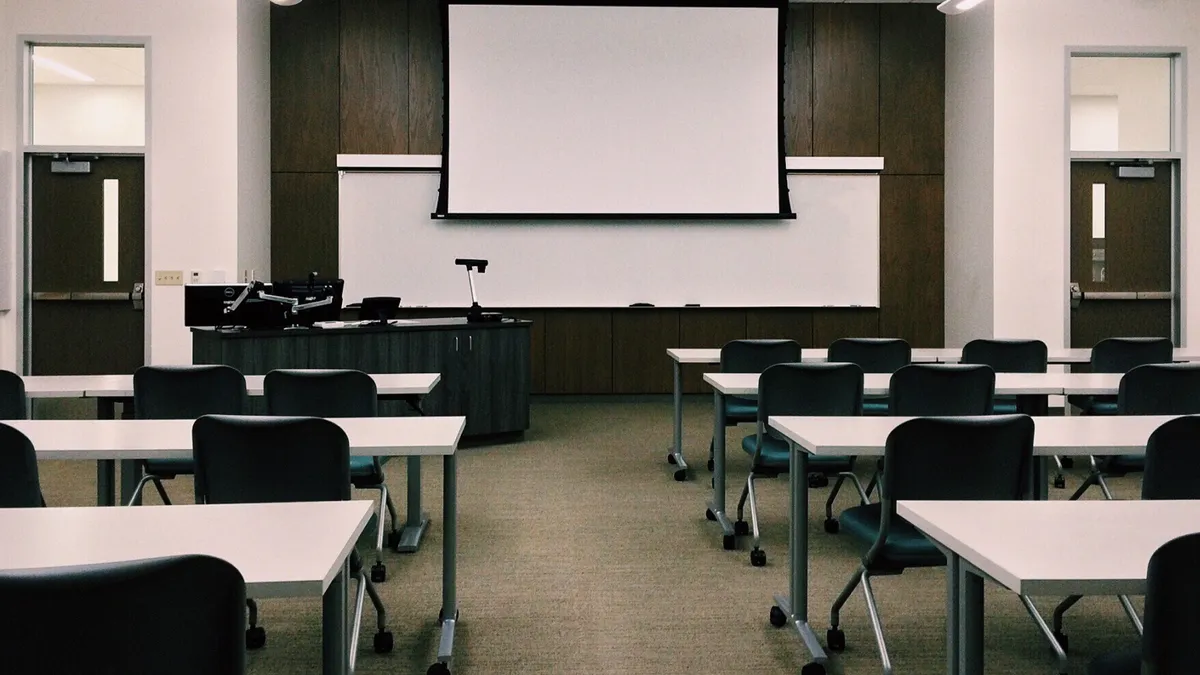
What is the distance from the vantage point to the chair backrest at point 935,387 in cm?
348

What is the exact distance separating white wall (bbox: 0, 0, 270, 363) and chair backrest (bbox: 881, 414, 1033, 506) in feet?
21.2

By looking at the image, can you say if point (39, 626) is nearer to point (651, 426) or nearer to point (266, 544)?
point (266, 544)

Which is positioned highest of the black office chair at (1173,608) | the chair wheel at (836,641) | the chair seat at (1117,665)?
the black office chair at (1173,608)

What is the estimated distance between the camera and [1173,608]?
4.09 ft

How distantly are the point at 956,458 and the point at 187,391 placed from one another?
286 centimetres

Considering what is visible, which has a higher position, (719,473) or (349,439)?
(349,439)

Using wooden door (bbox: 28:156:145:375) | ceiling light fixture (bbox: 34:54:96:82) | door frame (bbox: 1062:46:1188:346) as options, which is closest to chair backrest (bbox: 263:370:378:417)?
wooden door (bbox: 28:156:145:375)

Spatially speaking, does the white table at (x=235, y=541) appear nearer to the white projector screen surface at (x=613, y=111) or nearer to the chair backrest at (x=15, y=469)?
the chair backrest at (x=15, y=469)

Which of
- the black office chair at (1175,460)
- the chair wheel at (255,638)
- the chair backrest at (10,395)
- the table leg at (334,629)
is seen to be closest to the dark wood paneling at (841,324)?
the black office chair at (1175,460)

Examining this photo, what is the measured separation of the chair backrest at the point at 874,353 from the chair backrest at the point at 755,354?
235 mm

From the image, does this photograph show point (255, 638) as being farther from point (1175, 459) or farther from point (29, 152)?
point (29, 152)

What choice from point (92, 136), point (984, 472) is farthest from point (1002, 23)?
point (92, 136)

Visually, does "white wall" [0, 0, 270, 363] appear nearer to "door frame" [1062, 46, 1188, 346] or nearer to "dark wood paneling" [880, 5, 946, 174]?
"dark wood paneling" [880, 5, 946, 174]

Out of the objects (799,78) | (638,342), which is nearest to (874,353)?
(638,342)
